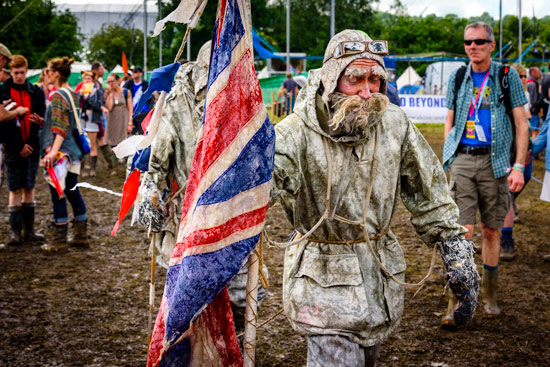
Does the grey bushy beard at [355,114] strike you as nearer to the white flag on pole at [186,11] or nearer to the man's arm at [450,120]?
the white flag on pole at [186,11]

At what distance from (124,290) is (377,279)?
391cm

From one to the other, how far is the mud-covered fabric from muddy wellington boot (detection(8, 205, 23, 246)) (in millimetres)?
5877

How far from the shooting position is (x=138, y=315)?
567 centimetres

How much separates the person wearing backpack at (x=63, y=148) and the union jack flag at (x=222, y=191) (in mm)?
5442

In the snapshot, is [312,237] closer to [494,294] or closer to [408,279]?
[494,294]

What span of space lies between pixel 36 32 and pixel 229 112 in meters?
50.2

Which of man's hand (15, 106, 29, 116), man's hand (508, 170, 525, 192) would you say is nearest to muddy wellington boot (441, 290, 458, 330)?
man's hand (508, 170, 525, 192)

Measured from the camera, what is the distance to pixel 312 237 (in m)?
3.02

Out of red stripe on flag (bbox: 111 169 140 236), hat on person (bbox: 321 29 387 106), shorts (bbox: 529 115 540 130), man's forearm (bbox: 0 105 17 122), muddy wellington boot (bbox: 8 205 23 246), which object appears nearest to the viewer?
hat on person (bbox: 321 29 387 106)

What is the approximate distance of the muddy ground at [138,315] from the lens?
4.78 metres

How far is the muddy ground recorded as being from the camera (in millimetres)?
4780

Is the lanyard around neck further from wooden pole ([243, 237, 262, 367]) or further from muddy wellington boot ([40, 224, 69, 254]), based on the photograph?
muddy wellington boot ([40, 224, 69, 254])

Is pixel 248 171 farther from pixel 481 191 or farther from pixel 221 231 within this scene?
pixel 481 191

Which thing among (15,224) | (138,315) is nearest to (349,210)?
(138,315)
